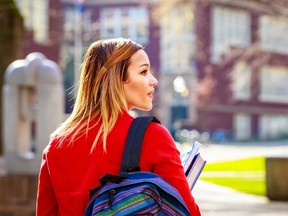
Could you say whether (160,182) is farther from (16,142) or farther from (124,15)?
(124,15)

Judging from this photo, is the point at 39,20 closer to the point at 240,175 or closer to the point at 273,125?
the point at 273,125

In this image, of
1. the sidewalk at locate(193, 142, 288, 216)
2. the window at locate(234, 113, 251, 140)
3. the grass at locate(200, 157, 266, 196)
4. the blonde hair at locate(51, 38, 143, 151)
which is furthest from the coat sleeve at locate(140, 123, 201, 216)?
the window at locate(234, 113, 251, 140)

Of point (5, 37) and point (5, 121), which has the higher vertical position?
point (5, 37)

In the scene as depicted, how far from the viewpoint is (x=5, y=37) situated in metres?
24.0

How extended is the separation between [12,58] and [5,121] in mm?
7910

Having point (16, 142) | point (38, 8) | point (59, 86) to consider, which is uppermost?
point (38, 8)

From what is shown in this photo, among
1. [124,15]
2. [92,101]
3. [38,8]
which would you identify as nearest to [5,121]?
[92,101]

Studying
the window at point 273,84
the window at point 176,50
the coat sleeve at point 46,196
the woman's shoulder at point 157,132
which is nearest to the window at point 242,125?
the window at point 273,84

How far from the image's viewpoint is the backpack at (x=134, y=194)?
2410 mm

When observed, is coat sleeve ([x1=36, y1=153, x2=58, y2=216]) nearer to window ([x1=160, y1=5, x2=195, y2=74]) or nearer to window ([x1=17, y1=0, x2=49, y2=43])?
window ([x1=17, y1=0, x2=49, y2=43])

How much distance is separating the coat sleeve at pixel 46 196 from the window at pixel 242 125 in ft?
182

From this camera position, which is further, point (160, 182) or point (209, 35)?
point (209, 35)

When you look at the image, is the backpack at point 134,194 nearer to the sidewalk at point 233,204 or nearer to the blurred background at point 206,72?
the sidewalk at point 233,204

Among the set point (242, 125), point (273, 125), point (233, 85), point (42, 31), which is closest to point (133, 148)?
point (42, 31)
